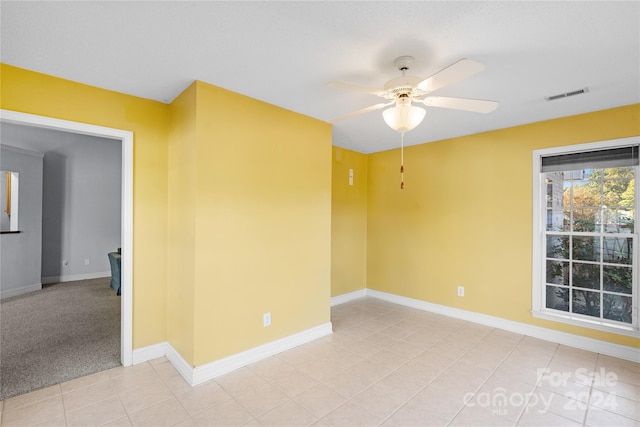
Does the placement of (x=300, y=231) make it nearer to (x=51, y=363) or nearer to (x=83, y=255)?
(x=51, y=363)

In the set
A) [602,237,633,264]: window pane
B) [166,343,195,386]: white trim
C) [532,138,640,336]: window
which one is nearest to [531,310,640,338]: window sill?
[532,138,640,336]: window

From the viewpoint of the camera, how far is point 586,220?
3.15 meters

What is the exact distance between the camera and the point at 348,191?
4.81 m

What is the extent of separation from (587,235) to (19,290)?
799 centimetres

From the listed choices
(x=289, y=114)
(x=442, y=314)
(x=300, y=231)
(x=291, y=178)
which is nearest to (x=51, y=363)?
(x=300, y=231)

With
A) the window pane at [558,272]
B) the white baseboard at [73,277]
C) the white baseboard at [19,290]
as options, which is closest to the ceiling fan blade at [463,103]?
the window pane at [558,272]

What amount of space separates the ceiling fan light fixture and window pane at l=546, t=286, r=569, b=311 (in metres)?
2.83

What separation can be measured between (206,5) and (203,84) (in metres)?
0.96

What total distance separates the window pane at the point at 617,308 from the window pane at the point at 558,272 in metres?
0.35

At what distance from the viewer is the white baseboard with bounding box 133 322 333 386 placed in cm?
242

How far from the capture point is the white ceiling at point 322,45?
5.19ft

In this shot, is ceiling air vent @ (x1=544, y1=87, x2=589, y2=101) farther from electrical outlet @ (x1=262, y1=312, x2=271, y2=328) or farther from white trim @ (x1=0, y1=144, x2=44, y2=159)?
white trim @ (x1=0, y1=144, x2=44, y2=159)

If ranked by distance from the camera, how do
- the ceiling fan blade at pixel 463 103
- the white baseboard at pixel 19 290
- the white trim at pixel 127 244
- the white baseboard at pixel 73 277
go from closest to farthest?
the ceiling fan blade at pixel 463 103, the white trim at pixel 127 244, the white baseboard at pixel 19 290, the white baseboard at pixel 73 277

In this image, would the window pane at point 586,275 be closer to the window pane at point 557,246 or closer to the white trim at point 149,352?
the window pane at point 557,246
